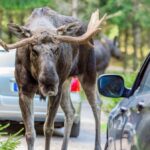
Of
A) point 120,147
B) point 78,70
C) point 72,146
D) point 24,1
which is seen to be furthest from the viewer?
point 24,1

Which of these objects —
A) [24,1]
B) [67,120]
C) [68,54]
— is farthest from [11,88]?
[24,1]

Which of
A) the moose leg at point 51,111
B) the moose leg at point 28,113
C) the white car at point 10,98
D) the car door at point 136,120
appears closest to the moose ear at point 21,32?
the moose leg at point 28,113

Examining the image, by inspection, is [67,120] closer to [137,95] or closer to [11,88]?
[11,88]

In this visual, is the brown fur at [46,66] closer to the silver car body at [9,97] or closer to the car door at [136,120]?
the silver car body at [9,97]

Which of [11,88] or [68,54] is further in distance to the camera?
[11,88]

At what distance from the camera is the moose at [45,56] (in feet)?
28.2

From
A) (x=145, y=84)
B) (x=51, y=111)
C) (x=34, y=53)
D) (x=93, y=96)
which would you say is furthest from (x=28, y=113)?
(x=145, y=84)

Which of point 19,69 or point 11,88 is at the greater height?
point 19,69

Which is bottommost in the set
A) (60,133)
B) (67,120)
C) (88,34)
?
(60,133)

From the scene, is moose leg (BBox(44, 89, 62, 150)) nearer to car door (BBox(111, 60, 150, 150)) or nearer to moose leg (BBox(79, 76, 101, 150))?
moose leg (BBox(79, 76, 101, 150))

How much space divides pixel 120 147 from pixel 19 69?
3.79 meters

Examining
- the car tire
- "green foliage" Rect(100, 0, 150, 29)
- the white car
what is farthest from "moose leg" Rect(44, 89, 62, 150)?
"green foliage" Rect(100, 0, 150, 29)

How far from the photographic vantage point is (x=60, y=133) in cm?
1384

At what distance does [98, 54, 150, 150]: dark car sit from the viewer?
524cm
